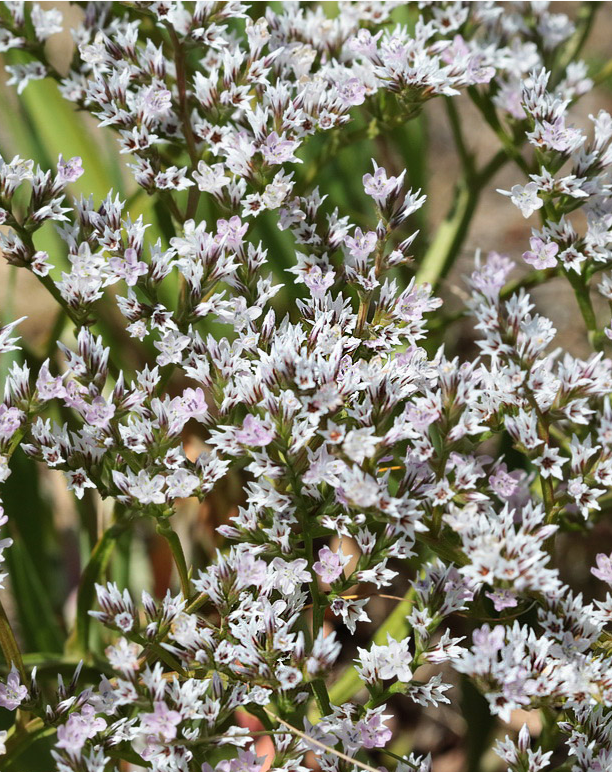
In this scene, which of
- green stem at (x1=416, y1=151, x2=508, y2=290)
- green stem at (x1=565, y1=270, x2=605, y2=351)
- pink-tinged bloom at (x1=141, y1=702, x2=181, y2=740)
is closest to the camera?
pink-tinged bloom at (x1=141, y1=702, x2=181, y2=740)

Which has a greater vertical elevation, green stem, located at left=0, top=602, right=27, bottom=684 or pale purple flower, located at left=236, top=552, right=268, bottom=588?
pale purple flower, located at left=236, top=552, right=268, bottom=588

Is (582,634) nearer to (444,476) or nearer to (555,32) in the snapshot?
(444,476)

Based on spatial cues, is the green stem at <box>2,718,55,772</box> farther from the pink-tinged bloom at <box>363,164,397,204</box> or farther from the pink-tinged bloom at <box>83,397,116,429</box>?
the pink-tinged bloom at <box>363,164,397,204</box>

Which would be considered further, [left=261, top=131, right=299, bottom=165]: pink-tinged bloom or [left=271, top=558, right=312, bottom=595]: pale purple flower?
[left=261, top=131, right=299, bottom=165]: pink-tinged bloom

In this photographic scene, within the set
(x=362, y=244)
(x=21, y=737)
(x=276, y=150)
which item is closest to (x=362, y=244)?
(x=362, y=244)

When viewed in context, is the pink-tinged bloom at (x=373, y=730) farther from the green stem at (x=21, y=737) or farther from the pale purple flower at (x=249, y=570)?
the green stem at (x=21, y=737)

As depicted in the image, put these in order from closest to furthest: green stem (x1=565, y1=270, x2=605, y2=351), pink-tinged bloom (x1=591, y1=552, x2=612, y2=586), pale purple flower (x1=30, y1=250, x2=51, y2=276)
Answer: pink-tinged bloom (x1=591, y1=552, x2=612, y2=586), pale purple flower (x1=30, y1=250, x2=51, y2=276), green stem (x1=565, y1=270, x2=605, y2=351)

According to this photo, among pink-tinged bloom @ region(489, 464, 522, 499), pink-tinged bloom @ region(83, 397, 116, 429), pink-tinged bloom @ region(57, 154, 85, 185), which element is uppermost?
pink-tinged bloom @ region(57, 154, 85, 185)

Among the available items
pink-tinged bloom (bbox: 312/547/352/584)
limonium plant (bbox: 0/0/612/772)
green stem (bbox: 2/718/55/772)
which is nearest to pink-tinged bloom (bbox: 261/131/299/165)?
limonium plant (bbox: 0/0/612/772)

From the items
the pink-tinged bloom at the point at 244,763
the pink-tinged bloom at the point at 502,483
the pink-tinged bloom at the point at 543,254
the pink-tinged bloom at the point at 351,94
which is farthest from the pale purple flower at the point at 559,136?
the pink-tinged bloom at the point at 244,763
